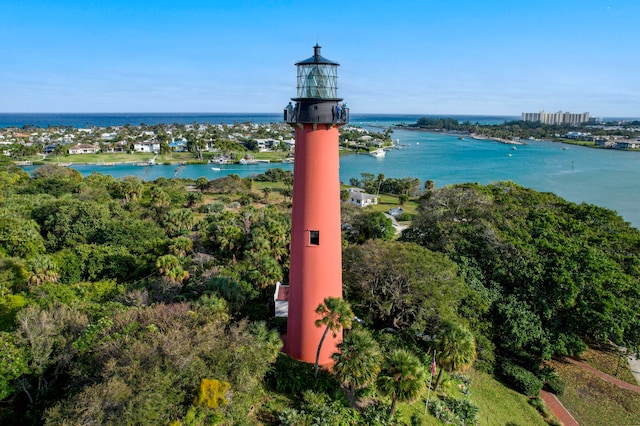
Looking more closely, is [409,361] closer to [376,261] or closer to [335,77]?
[376,261]

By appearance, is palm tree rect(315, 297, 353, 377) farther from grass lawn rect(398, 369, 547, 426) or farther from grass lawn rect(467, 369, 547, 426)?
grass lawn rect(467, 369, 547, 426)

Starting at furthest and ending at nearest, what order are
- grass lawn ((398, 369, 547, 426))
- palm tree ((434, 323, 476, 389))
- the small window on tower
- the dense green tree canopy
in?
the dense green tree canopy
grass lawn ((398, 369, 547, 426))
palm tree ((434, 323, 476, 389))
the small window on tower

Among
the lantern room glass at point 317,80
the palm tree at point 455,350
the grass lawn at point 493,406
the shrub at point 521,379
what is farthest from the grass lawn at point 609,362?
the lantern room glass at point 317,80

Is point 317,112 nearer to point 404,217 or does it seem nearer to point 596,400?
point 596,400

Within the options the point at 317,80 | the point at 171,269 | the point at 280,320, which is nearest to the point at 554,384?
the point at 280,320

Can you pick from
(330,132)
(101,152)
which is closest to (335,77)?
(330,132)

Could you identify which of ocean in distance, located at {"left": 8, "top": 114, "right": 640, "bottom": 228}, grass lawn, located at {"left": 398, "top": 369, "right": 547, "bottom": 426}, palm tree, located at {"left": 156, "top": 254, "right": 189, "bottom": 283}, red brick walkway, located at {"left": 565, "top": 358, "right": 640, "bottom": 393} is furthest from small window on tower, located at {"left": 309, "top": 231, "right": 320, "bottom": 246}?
ocean in distance, located at {"left": 8, "top": 114, "right": 640, "bottom": 228}
